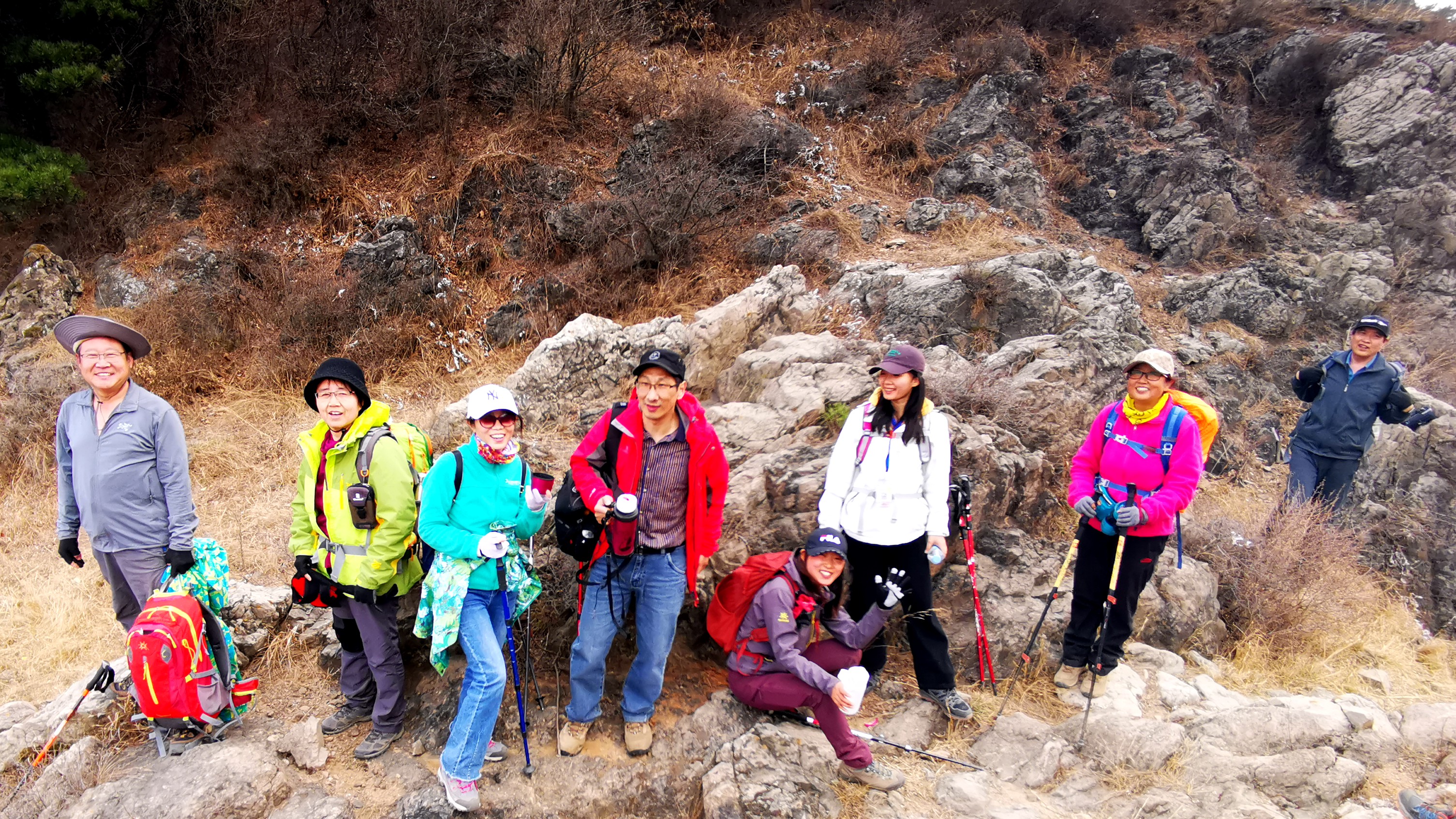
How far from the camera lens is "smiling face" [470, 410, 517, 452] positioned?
131 inches

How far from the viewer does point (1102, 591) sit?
434 centimetres

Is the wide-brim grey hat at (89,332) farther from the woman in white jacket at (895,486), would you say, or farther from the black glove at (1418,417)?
the black glove at (1418,417)

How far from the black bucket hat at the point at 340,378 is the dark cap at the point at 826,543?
2.32 meters

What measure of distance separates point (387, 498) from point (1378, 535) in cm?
976

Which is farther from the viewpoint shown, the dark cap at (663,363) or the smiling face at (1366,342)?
the smiling face at (1366,342)

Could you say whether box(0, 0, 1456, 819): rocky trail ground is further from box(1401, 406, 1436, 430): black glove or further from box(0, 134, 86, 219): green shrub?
box(1401, 406, 1436, 430): black glove

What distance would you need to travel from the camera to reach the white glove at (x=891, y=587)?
3.78m

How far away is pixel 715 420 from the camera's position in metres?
5.60

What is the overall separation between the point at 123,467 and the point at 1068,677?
5.50 m

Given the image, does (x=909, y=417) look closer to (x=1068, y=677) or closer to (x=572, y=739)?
(x=1068, y=677)

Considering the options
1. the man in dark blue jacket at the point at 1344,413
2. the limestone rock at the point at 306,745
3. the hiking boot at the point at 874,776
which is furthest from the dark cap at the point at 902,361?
the man in dark blue jacket at the point at 1344,413

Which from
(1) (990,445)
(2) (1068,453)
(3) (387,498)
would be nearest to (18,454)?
(3) (387,498)

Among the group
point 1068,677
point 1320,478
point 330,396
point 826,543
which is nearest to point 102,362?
point 330,396

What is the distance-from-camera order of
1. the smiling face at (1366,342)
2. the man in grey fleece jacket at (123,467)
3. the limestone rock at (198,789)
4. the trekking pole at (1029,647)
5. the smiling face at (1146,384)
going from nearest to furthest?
1. the limestone rock at (198,789)
2. the man in grey fleece jacket at (123,467)
3. the smiling face at (1146,384)
4. the trekking pole at (1029,647)
5. the smiling face at (1366,342)
